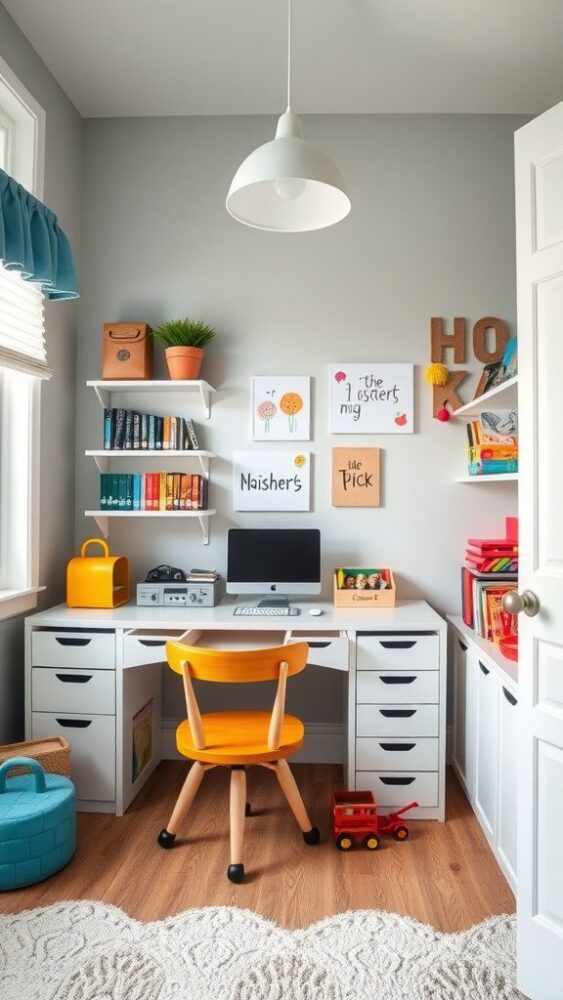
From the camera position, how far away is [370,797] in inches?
97.3

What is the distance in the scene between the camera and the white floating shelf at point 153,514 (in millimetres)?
2916

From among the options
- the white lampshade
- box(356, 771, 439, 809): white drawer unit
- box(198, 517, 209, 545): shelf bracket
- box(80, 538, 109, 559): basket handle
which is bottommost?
box(356, 771, 439, 809): white drawer unit

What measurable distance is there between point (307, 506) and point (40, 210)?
5.41 feet

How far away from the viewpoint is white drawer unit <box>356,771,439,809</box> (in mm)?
2551

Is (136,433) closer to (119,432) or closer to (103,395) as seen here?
(119,432)

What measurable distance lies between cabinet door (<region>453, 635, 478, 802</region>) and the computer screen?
70 cm

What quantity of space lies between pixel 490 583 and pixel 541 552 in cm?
105

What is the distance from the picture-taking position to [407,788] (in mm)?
2553

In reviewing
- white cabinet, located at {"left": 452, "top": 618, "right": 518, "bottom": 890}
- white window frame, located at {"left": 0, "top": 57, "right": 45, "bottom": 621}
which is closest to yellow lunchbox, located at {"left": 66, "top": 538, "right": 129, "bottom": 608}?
white window frame, located at {"left": 0, "top": 57, "right": 45, "bottom": 621}

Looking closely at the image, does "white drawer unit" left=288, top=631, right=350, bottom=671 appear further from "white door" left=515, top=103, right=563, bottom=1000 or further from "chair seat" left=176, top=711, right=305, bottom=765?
"white door" left=515, top=103, right=563, bottom=1000

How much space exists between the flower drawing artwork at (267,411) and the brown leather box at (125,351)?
548 millimetres

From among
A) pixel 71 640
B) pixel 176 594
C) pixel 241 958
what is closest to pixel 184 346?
pixel 176 594

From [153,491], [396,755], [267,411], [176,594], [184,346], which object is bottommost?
[396,755]

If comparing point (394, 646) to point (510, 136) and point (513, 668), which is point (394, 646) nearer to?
point (513, 668)
